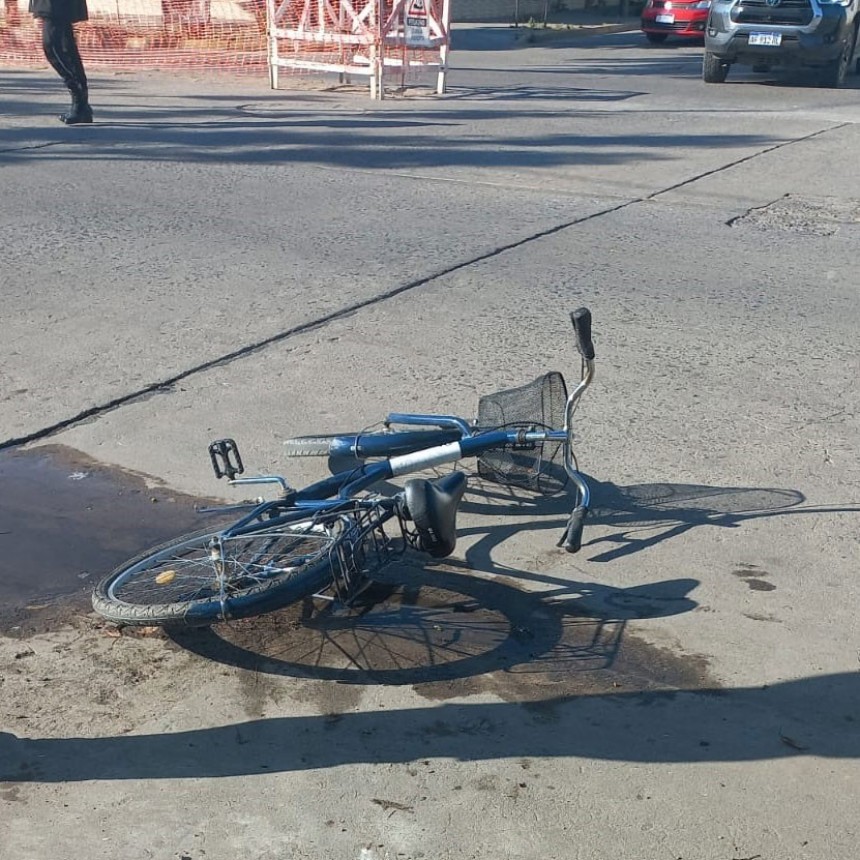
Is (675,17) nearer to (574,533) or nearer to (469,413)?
(469,413)

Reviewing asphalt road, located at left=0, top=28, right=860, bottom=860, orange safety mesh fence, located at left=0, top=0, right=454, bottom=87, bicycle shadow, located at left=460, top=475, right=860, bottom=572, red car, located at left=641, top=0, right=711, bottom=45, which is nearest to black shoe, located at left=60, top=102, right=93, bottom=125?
asphalt road, located at left=0, top=28, right=860, bottom=860

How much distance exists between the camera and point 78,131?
43.7 ft

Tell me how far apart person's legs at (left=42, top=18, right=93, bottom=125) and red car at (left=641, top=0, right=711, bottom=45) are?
16.8 meters

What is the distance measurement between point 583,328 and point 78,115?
1092cm

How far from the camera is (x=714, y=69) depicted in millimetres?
18219

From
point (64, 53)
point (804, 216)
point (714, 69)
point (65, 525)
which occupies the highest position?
point (64, 53)

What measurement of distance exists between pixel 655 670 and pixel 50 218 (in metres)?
6.96

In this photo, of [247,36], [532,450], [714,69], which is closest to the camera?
[532,450]

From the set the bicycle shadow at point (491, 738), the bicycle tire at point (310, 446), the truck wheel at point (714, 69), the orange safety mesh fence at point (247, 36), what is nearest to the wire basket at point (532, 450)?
the bicycle tire at point (310, 446)

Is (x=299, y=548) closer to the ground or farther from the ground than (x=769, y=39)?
closer to the ground

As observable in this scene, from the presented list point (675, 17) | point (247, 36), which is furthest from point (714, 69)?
point (675, 17)

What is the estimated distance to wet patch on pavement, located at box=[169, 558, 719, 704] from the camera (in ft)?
11.8

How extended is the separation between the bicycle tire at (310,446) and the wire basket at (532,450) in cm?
58

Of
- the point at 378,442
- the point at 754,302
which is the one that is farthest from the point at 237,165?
the point at 378,442
